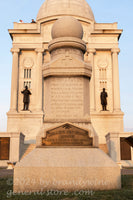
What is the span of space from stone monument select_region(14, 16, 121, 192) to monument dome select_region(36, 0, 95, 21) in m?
27.2

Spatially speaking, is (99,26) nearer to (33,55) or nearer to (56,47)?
(33,55)

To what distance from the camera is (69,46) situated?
865 cm

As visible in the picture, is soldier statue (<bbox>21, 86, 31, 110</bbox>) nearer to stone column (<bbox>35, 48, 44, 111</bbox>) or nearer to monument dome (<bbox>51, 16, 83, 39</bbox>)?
stone column (<bbox>35, 48, 44, 111</bbox>)

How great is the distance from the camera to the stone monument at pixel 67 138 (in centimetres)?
641

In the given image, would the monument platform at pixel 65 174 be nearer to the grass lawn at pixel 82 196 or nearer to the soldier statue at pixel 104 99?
the grass lawn at pixel 82 196

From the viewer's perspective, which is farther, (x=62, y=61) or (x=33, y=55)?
(x=33, y=55)

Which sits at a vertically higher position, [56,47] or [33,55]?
[33,55]

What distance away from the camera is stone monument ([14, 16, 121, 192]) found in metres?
6.41

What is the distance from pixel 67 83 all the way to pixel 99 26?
2942cm

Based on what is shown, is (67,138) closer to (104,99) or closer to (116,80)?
(104,99)

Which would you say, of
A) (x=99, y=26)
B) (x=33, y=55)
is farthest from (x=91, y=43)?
(x=33, y=55)

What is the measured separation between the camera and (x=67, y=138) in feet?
24.1

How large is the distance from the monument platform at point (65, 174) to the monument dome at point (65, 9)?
3050 cm

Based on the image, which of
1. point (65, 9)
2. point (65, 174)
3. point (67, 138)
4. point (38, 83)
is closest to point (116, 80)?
point (38, 83)
